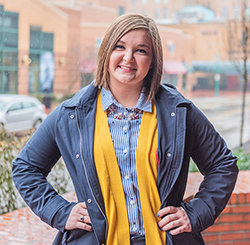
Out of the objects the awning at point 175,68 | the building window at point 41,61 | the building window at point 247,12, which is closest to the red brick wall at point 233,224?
the building window at point 247,12

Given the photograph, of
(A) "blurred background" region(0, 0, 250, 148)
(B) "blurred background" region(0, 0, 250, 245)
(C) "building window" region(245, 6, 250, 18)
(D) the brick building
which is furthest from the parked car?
(C) "building window" region(245, 6, 250, 18)

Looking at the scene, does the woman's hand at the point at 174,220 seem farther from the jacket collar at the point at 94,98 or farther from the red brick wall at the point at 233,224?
the red brick wall at the point at 233,224

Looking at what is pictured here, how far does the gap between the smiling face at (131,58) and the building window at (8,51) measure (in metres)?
11.5

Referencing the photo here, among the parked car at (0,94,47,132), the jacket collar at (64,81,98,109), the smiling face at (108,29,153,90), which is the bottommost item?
the parked car at (0,94,47,132)

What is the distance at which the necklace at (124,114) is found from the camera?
131 cm

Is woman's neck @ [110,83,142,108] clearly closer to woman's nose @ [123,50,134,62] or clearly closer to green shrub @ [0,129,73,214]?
woman's nose @ [123,50,134,62]

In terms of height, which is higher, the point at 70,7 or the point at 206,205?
the point at 70,7

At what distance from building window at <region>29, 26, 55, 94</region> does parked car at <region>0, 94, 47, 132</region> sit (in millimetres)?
2370

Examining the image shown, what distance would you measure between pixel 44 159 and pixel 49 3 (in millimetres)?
13792

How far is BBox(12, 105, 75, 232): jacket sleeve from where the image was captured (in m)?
1.31

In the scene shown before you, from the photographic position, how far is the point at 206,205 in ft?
4.49

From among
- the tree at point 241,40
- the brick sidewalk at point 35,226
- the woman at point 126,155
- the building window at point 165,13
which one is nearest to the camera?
the woman at point 126,155

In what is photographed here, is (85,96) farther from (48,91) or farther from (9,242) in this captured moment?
(48,91)

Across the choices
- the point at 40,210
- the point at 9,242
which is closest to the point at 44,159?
the point at 40,210
